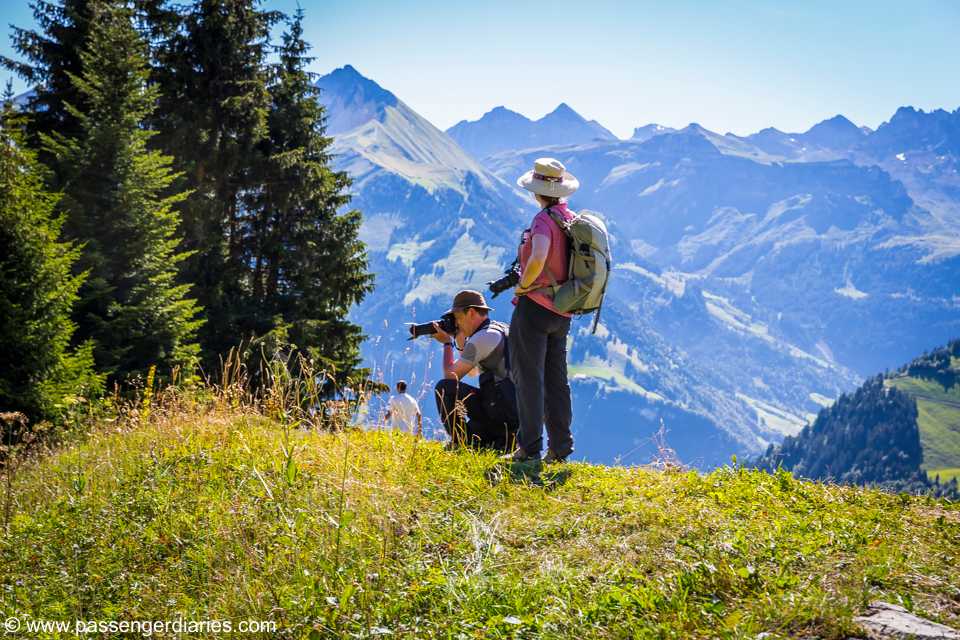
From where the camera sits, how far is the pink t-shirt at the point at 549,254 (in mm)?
6383

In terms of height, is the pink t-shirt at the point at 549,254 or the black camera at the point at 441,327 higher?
the pink t-shirt at the point at 549,254

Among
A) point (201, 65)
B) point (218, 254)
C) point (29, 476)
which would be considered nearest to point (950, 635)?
point (29, 476)

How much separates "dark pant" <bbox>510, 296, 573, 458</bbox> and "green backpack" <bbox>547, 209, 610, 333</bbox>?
0.84 feet

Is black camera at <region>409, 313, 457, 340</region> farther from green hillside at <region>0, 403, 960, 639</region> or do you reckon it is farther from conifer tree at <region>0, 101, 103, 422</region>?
conifer tree at <region>0, 101, 103, 422</region>

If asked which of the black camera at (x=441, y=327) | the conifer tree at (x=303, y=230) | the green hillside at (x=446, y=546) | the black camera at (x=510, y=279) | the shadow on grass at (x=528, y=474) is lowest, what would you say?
the green hillside at (x=446, y=546)

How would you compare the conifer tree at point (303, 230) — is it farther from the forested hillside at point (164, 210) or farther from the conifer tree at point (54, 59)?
the conifer tree at point (54, 59)

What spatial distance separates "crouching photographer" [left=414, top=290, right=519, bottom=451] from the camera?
6.95 meters

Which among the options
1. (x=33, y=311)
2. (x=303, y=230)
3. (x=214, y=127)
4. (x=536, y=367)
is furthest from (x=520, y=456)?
(x=303, y=230)

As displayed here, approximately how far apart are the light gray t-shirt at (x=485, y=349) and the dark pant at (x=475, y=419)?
265 mm

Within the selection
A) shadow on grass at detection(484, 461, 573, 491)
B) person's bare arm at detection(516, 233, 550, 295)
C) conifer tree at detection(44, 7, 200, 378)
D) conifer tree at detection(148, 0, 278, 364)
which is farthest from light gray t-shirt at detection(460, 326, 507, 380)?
conifer tree at detection(148, 0, 278, 364)

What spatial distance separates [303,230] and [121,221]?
9.28 meters

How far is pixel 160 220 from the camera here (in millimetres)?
14719

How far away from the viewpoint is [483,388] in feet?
23.4

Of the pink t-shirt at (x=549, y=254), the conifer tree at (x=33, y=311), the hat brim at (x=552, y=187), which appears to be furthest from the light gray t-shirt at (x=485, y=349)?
the conifer tree at (x=33, y=311)
